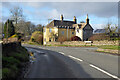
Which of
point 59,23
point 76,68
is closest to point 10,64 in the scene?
point 76,68

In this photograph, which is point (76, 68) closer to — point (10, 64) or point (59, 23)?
point (10, 64)

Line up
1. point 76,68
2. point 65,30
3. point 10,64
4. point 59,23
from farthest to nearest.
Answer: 1. point 59,23
2. point 65,30
3. point 76,68
4. point 10,64

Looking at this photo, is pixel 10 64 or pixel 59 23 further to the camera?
pixel 59 23

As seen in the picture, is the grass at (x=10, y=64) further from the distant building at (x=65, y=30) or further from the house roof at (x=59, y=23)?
the house roof at (x=59, y=23)

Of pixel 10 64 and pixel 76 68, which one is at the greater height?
pixel 10 64

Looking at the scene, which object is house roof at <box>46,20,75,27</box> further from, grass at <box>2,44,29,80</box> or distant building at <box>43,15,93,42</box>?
grass at <box>2,44,29,80</box>

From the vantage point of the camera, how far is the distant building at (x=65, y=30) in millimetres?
59906

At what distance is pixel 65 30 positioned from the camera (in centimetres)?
6203

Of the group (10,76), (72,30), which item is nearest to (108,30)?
(72,30)

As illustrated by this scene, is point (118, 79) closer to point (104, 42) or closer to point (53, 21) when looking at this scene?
point (104, 42)

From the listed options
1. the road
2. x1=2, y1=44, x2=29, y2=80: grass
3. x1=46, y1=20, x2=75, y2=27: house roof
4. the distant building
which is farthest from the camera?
x1=46, y1=20, x2=75, y2=27: house roof

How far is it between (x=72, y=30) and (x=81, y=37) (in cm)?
573

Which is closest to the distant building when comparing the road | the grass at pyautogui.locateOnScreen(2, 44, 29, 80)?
the road

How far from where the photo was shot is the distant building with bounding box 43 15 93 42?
5991cm
